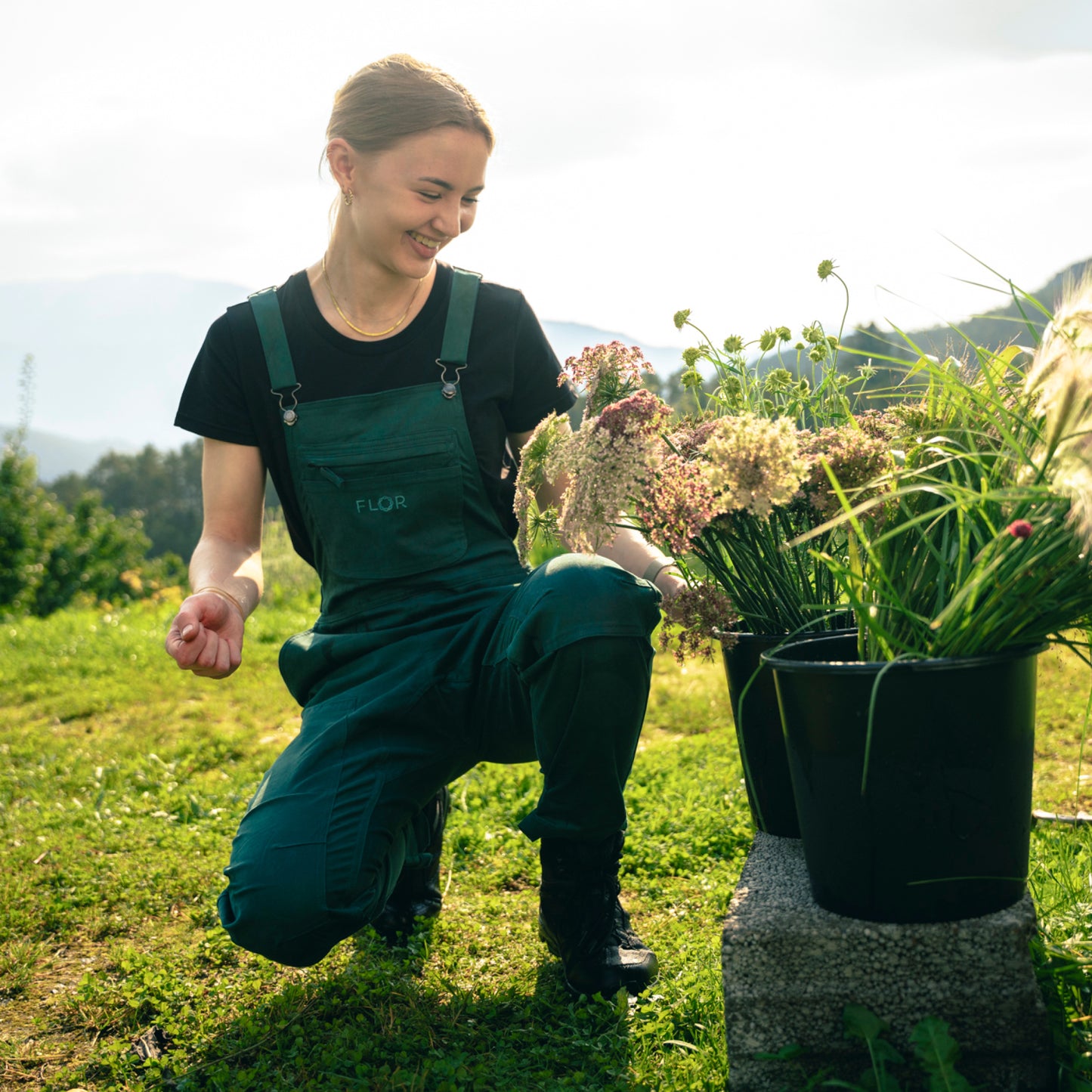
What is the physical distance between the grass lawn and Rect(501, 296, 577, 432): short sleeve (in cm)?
121

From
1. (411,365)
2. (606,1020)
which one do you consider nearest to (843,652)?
(606,1020)

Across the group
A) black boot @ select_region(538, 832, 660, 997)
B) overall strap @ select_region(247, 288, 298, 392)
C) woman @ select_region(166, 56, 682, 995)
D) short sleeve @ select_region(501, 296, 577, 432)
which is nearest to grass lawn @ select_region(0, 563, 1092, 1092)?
black boot @ select_region(538, 832, 660, 997)

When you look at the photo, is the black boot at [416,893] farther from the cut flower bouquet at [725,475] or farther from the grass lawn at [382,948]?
the cut flower bouquet at [725,475]

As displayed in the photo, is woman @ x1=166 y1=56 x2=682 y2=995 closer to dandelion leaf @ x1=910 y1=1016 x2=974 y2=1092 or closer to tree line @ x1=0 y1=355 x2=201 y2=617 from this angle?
dandelion leaf @ x1=910 y1=1016 x2=974 y2=1092

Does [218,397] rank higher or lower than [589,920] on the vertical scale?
higher

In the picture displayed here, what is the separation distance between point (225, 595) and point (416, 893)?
86 centimetres

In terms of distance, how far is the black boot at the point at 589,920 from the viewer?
209 centimetres

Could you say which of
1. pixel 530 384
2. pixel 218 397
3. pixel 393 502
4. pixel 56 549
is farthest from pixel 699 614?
pixel 56 549

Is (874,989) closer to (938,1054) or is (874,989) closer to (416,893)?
(938,1054)

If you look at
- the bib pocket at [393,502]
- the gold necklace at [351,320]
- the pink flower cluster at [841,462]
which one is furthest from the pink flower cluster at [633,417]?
the gold necklace at [351,320]

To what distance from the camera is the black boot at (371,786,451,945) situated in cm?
246

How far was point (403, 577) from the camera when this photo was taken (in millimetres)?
2457

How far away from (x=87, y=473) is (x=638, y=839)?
7215 centimetres

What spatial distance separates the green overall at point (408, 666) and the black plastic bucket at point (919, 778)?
1.67 feet
